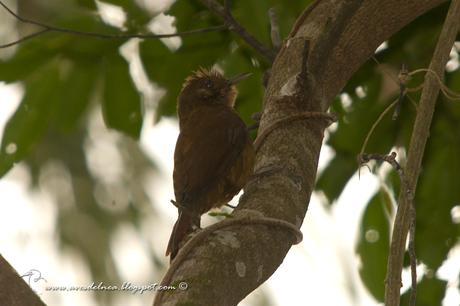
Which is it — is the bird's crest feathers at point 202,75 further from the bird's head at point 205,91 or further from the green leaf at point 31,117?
the green leaf at point 31,117

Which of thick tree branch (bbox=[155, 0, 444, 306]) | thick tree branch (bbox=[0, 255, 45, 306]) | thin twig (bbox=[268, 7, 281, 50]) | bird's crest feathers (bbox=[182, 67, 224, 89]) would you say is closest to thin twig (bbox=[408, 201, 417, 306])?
thick tree branch (bbox=[155, 0, 444, 306])

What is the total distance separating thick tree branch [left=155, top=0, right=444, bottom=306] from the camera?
214 centimetres

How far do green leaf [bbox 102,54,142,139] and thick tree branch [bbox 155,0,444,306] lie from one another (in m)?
0.78

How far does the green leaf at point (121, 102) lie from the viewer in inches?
141

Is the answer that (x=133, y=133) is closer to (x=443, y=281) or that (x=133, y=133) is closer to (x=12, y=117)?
(x=12, y=117)

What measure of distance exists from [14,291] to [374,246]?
6.70 ft

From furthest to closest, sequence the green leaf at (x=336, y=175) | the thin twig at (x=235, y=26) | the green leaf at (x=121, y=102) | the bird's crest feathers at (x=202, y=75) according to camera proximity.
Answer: the bird's crest feathers at (x=202, y=75) → the green leaf at (x=336, y=175) → the green leaf at (x=121, y=102) → the thin twig at (x=235, y=26)

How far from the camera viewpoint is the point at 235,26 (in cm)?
312

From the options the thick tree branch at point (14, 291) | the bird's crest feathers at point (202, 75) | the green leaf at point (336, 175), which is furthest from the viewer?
the bird's crest feathers at point (202, 75)

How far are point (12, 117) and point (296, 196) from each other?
1403 millimetres

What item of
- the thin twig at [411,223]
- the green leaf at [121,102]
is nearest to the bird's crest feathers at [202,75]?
the green leaf at [121,102]

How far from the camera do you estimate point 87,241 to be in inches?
301

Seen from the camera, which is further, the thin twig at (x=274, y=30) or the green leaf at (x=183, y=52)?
the green leaf at (x=183, y=52)

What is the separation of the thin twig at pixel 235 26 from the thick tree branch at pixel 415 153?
2.12ft
